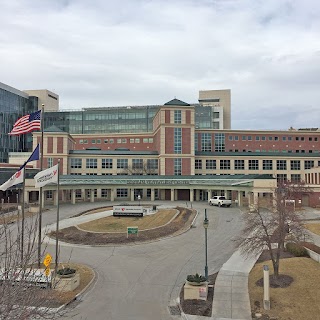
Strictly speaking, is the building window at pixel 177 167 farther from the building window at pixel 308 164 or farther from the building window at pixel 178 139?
the building window at pixel 308 164

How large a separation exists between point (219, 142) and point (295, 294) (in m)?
74.5

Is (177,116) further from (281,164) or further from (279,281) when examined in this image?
(279,281)

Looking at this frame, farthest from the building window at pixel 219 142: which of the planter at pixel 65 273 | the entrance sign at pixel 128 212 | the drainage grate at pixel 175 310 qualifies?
the drainage grate at pixel 175 310

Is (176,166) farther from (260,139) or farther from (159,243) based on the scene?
(159,243)

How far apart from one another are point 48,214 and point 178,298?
36.7 meters

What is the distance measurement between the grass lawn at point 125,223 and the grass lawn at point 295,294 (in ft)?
64.1

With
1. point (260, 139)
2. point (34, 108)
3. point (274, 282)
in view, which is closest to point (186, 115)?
point (260, 139)

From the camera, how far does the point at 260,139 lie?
93.2 metres

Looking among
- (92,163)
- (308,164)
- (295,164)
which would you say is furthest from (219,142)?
(92,163)

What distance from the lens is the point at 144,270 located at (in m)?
25.7

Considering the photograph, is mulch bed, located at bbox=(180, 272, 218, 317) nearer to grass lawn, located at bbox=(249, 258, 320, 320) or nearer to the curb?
grass lawn, located at bbox=(249, 258, 320, 320)

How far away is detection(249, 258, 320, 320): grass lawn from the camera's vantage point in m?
17.6

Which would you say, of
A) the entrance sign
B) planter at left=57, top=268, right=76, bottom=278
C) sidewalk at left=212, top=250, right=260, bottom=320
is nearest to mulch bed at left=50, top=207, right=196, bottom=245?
the entrance sign

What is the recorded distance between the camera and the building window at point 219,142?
92.4 meters
